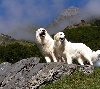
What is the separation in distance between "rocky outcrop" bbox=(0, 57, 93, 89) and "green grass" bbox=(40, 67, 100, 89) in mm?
297

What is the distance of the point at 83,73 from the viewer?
19.1 metres

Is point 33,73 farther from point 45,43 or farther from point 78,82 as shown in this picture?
point 78,82

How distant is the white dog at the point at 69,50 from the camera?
19.3m

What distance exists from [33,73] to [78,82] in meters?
2.46

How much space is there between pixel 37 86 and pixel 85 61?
4.20 m

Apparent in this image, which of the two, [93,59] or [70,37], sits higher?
[70,37]

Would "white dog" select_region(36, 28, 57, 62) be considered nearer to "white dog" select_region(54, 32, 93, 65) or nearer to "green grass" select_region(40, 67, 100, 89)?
"white dog" select_region(54, 32, 93, 65)

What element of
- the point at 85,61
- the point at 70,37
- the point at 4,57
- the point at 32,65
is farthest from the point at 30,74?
the point at 70,37

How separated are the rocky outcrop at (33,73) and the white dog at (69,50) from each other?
73 cm

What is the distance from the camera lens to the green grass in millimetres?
16984

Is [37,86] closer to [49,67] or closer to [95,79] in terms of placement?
[49,67]

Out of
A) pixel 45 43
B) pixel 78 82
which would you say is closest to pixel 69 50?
pixel 45 43

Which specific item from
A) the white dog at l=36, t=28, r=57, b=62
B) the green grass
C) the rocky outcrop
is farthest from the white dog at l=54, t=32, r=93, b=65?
the green grass

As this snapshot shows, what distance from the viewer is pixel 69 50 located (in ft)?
64.3
